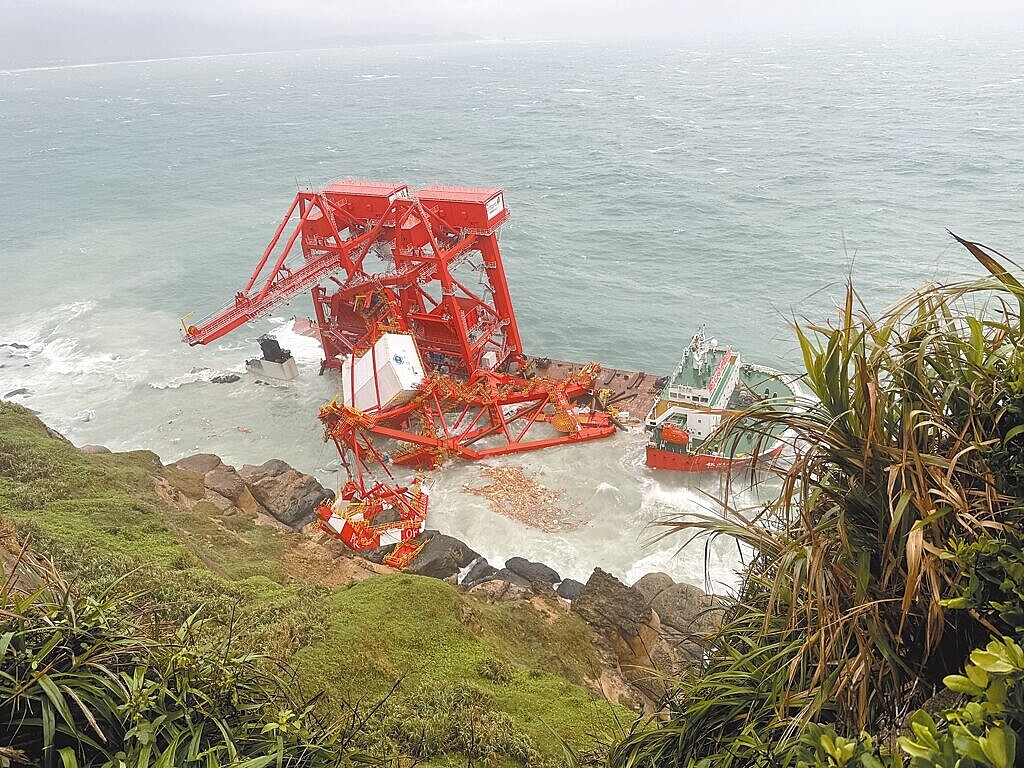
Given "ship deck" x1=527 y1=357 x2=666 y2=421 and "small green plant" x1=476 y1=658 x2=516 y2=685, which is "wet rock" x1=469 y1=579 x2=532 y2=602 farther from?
"ship deck" x1=527 y1=357 x2=666 y2=421

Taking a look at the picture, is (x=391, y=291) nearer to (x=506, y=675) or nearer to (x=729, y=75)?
(x=506, y=675)

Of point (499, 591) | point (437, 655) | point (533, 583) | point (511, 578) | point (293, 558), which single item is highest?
point (437, 655)

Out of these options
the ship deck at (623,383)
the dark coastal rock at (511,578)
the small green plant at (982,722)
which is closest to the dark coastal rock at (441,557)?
the dark coastal rock at (511,578)

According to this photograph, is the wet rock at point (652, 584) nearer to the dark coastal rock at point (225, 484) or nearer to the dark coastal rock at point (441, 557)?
the dark coastal rock at point (441, 557)

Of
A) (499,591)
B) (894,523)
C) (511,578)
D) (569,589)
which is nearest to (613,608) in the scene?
(499,591)

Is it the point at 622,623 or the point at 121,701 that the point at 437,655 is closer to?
the point at 622,623

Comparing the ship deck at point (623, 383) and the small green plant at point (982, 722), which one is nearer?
the small green plant at point (982, 722)

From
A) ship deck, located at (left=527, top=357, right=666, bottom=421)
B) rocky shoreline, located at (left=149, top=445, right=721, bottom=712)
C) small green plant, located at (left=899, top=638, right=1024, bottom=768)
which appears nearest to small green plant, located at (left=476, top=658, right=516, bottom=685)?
rocky shoreline, located at (left=149, top=445, right=721, bottom=712)
